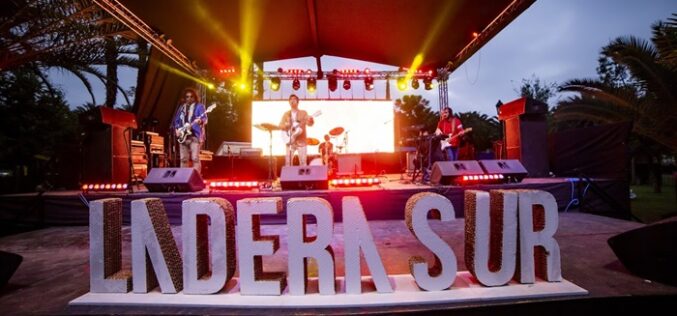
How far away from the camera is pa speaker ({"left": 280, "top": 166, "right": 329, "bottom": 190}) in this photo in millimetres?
5242

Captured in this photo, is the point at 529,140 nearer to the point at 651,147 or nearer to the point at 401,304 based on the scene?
the point at 401,304

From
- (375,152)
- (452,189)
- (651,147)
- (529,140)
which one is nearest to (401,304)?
(452,189)

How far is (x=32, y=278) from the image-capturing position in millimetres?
2734

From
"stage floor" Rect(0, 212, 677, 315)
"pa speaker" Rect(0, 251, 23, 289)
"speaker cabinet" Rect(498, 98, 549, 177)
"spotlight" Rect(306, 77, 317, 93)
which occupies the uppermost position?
"spotlight" Rect(306, 77, 317, 93)

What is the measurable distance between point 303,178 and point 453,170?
2.69m

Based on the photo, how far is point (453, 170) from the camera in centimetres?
549

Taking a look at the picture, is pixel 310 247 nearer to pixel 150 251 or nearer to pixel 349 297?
pixel 349 297

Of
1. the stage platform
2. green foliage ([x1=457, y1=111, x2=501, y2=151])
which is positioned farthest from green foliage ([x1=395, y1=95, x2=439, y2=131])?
the stage platform

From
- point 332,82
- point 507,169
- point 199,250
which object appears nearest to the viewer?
point 199,250

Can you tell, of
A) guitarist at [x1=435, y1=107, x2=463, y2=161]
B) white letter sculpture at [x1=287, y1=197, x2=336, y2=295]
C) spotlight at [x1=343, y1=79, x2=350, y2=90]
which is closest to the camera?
white letter sculpture at [x1=287, y1=197, x2=336, y2=295]

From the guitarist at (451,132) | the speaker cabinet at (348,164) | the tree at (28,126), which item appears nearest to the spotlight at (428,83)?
the guitarist at (451,132)

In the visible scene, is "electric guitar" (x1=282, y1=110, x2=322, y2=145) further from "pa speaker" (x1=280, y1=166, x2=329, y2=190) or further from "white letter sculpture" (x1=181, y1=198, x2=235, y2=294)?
"white letter sculpture" (x1=181, y1=198, x2=235, y2=294)

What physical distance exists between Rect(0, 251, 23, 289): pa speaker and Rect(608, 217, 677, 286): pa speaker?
476 cm

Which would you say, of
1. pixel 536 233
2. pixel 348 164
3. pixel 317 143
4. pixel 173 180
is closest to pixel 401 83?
pixel 348 164
